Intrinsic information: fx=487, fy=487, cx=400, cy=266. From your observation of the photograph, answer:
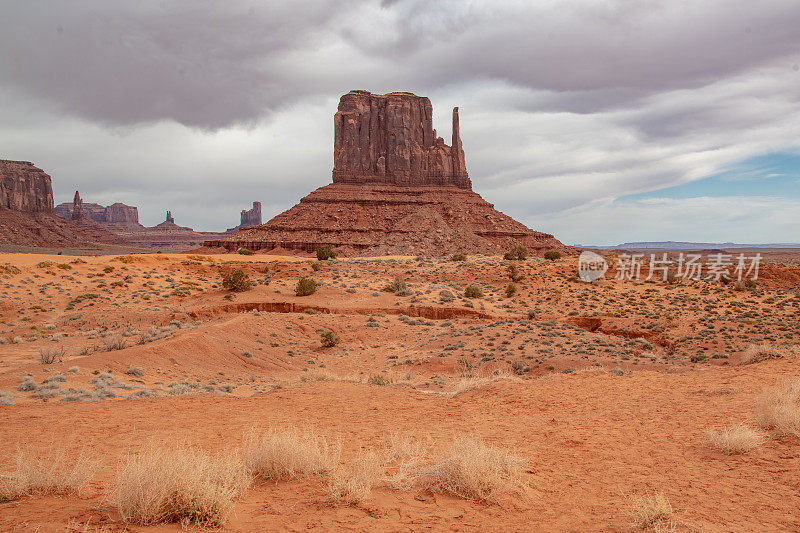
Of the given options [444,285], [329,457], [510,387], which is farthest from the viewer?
[444,285]

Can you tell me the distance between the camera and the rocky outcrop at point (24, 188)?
139 m

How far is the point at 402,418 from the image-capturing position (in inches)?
364

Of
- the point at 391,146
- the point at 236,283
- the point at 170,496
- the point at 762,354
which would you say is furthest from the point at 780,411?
the point at 391,146

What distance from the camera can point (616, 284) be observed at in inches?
1438

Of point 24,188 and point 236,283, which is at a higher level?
point 24,188

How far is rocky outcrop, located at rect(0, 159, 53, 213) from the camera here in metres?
139

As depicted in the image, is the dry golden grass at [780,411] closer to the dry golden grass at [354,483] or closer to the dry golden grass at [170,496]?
the dry golden grass at [354,483]

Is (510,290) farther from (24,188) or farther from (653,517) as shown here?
(24,188)

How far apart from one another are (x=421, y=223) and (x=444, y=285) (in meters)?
55.9

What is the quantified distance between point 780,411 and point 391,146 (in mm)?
110792

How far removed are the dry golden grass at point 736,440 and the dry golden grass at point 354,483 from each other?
482 centimetres

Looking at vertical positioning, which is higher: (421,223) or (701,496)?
(421,223)

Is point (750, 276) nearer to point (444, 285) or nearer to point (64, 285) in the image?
point (444, 285)

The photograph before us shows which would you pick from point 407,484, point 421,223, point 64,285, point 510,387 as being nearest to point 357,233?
point 421,223
